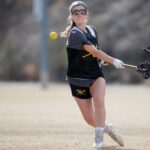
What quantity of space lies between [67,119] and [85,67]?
226 inches

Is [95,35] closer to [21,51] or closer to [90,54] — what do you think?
[90,54]

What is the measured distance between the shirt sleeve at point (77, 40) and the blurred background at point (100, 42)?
27482mm

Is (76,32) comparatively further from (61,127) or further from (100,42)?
(100,42)

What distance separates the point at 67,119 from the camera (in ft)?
51.1

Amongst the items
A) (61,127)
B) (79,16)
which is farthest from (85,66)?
(61,127)

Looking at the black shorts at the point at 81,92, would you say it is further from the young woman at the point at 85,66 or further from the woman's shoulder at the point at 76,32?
the woman's shoulder at the point at 76,32

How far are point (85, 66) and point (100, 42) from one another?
31.0 meters

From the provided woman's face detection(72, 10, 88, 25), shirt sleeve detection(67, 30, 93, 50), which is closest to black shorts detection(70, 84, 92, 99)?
shirt sleeve detection(67, 30, 93, 50)

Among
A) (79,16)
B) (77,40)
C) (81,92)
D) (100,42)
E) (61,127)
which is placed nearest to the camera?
(77,40)

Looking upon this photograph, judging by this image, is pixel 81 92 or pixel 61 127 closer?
pixel 81 92

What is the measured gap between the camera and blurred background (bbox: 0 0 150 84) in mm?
40744

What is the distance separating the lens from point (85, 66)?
391 inches

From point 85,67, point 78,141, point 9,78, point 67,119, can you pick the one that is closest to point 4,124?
point 67,119

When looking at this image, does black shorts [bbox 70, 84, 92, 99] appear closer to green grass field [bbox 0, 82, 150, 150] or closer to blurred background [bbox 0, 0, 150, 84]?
green grass field [bbox 0, 82, 150, 150]
